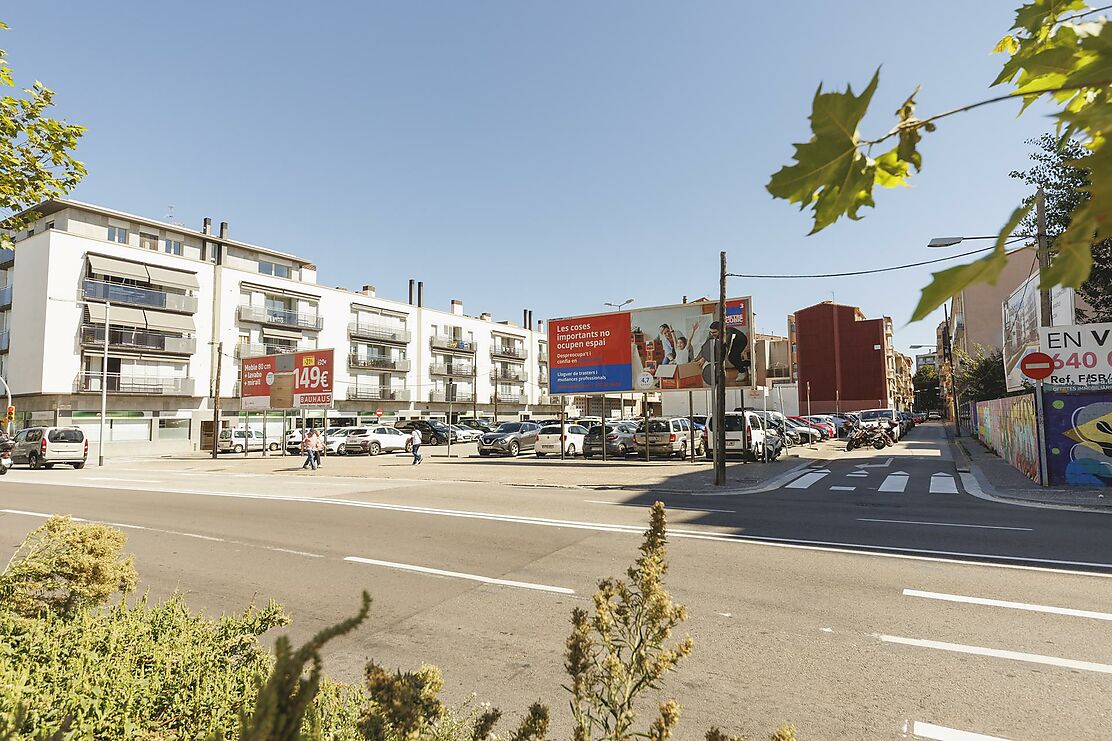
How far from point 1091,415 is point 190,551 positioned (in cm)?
1768

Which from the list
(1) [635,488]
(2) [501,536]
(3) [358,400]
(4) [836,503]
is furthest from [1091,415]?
(3) [358,400]

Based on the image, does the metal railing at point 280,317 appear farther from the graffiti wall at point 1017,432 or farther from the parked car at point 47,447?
the graffiti wall at point 1017,432

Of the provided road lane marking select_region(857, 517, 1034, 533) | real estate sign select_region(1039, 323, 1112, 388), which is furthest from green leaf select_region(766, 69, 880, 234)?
real estate sign select_region(1039, 323, 1112, 388)

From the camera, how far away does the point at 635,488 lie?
15492mm

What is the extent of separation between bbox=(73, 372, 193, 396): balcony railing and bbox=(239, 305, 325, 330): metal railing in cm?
693

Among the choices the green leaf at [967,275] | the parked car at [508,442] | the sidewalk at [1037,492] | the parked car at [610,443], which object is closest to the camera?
the green leaf at [967,275]

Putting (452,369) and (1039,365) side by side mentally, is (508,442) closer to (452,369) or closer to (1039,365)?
(1039,365)

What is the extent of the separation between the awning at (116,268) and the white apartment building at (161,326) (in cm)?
7

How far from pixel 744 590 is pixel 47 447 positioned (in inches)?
1123

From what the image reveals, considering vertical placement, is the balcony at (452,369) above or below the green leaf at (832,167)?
above

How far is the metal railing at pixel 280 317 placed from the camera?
47.7 meters

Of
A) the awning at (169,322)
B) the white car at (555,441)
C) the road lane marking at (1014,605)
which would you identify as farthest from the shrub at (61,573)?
the awning at (169,322)


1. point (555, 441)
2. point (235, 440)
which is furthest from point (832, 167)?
point (235, 440)

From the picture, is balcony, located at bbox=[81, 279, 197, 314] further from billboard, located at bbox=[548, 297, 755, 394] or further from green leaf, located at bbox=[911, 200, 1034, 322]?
green leaf, located at bbox=[911, 200, 1034, 322]
